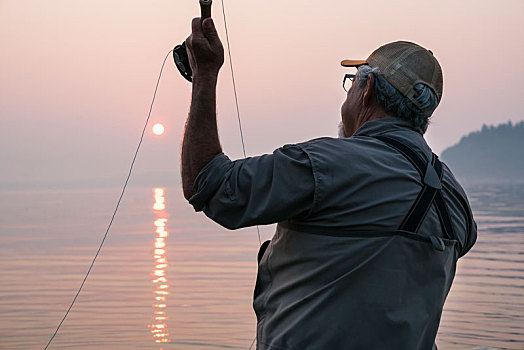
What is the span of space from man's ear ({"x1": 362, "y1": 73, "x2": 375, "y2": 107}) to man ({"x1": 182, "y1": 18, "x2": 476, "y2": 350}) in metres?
0.19

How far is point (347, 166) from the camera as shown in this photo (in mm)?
2348

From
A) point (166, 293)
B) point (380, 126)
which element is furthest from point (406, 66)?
point (166, 293)

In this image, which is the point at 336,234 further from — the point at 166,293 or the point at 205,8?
the point at 166,293

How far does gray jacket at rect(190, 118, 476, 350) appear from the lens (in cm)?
232

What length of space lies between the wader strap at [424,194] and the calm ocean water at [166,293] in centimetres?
711

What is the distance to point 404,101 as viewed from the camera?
106 inches

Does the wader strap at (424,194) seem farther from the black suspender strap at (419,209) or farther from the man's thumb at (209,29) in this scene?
the man's thumb at (209,29)

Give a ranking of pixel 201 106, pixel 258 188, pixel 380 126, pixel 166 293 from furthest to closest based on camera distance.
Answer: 1. pixel 166 293
2. pixel 380 126
3. pixel 201 106
4. pixel 258 188

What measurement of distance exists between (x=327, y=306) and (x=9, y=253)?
1773 centimetres

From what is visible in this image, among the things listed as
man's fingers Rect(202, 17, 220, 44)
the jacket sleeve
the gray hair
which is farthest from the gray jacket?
man's fingers Rect(202, 17, 220, 44)

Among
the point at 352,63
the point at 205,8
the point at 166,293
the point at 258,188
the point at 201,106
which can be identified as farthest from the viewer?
the point at 166,293

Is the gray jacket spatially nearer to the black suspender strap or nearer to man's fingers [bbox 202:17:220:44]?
the black suspender strap

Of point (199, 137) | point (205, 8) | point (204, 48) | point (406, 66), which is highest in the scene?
point (205, 8)

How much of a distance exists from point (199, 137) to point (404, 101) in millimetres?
700
